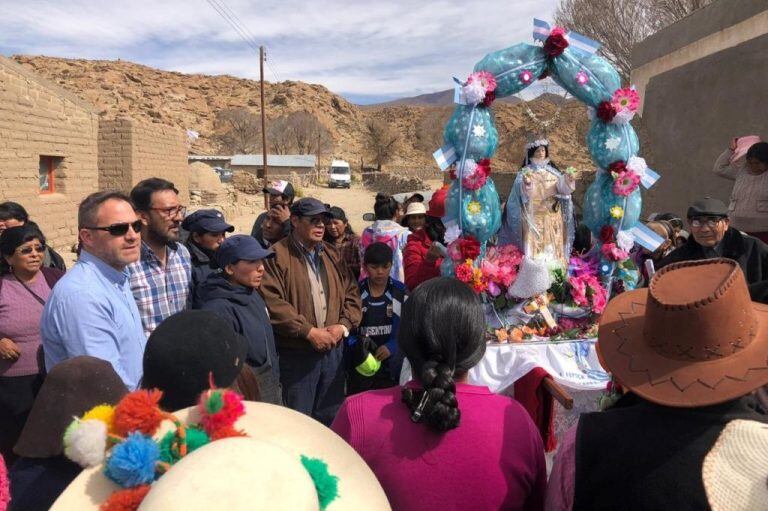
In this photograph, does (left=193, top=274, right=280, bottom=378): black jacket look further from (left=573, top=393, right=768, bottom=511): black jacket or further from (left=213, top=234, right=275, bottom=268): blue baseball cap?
(left=573, top=393, right=768, bottom=511): black jacket

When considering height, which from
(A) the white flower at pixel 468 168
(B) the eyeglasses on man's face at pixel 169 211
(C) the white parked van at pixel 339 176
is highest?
(C) the white parked van at pixel 339 176

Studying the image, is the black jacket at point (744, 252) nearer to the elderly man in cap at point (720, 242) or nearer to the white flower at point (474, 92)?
the elderly man in cap at point (720, 242)

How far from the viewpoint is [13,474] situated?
140 cm

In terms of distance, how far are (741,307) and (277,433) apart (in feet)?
3.58

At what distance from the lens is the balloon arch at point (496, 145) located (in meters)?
3.95

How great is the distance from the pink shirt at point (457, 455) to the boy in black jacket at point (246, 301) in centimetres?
156

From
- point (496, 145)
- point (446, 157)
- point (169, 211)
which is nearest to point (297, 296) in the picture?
point (169, 211)

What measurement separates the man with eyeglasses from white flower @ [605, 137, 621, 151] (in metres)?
3.24

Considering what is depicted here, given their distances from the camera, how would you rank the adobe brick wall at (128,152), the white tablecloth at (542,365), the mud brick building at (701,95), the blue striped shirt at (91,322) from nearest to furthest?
the blue striped shirt at (91,322) < the white tablecloth at (542,365) < the mud brick building at (701,95) < the adobe brick wall at (128,152)

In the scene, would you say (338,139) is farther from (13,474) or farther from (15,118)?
(13,474)

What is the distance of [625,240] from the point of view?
414 cm

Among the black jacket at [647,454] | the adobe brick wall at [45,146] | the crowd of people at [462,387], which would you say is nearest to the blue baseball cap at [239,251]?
the crowd of people at [462,387]

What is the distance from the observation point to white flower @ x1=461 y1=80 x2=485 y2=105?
3.84m

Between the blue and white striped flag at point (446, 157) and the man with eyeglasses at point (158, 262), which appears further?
the blue and white striped flag at point (446, 157)
